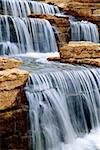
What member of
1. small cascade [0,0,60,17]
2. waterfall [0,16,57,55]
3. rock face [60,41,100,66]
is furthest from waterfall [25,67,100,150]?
small cascade [0,0,60,17]

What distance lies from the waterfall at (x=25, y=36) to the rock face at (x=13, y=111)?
212 inches

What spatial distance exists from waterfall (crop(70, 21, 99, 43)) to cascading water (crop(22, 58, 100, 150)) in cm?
635

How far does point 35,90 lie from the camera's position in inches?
322

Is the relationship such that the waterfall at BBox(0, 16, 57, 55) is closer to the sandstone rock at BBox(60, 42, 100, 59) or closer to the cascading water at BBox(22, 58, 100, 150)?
the sandstone rock at BBox(60, 42, 100, 59)

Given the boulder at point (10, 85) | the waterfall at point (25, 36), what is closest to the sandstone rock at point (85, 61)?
the waterfall at point (25, 36)

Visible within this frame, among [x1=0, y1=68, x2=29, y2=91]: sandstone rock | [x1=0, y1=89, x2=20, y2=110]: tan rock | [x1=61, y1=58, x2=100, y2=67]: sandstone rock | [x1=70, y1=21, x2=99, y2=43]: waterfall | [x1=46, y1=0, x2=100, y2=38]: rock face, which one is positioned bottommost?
[x1=0, y1=89, x2=20, y2=110]: tan rock

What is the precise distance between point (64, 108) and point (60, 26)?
23.9ft

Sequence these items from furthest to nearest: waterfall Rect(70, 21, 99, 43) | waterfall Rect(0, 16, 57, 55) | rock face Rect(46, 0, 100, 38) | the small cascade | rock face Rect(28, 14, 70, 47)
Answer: rock face Rect(46, 0, 100, 38)
waterfall Rect(70, 21, 99, 43)
the small cascade
rock face Rect(28, 14, 70, 47)
waterfall Rect(0, 16, 57, 55)

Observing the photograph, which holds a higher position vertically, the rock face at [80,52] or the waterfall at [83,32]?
the waterfall at [83,32]

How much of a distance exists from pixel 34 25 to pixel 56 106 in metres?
6.37

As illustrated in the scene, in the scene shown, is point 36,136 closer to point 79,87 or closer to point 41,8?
point 79,87

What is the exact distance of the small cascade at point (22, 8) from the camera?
15734 millimetres

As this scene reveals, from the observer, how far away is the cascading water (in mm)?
7952

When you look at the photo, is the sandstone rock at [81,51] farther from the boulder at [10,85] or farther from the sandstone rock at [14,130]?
the sandstone rock at [14,130]
